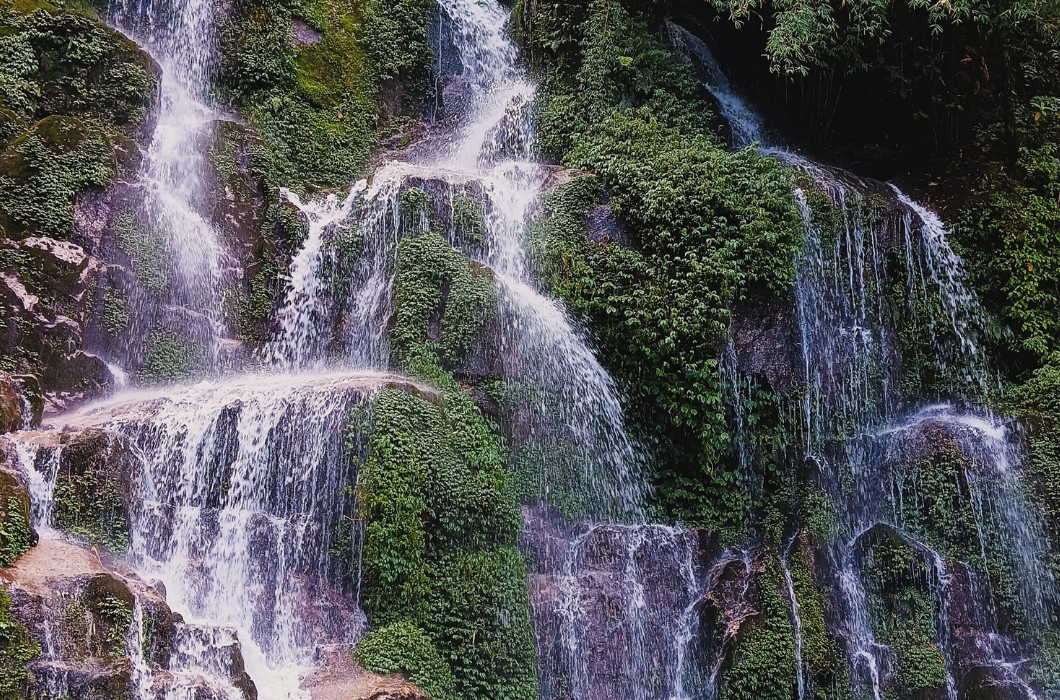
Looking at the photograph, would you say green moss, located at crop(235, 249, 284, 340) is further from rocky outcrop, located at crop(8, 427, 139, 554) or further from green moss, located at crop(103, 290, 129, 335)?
rocky outcrop, located at crop(8, 427, 139, 554)

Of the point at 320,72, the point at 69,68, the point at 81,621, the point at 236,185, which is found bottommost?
the point at 81,621

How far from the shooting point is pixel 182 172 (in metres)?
13.2

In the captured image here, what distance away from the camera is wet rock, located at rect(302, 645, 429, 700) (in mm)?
8328

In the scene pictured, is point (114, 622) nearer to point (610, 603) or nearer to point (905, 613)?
point (610, 603)

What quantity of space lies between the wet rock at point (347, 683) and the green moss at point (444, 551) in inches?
22.1

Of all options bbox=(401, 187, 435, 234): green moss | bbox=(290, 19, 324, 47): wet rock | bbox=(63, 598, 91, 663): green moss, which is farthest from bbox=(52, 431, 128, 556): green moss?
bbox=(290, 19, 324, 47): wet rock

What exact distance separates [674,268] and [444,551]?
5159 mm

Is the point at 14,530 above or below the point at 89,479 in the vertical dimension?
below

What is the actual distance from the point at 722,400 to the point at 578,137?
5592 mm

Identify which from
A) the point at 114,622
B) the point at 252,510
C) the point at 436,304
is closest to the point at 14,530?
the point at 114,622

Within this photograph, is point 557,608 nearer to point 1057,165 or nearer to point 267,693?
point 267,693

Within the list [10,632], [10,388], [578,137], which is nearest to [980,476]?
[578,137]

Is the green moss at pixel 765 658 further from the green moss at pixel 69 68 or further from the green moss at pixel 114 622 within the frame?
the green moss at pixel 69 68

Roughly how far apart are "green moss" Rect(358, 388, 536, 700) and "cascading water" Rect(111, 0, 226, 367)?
13.3 feet
